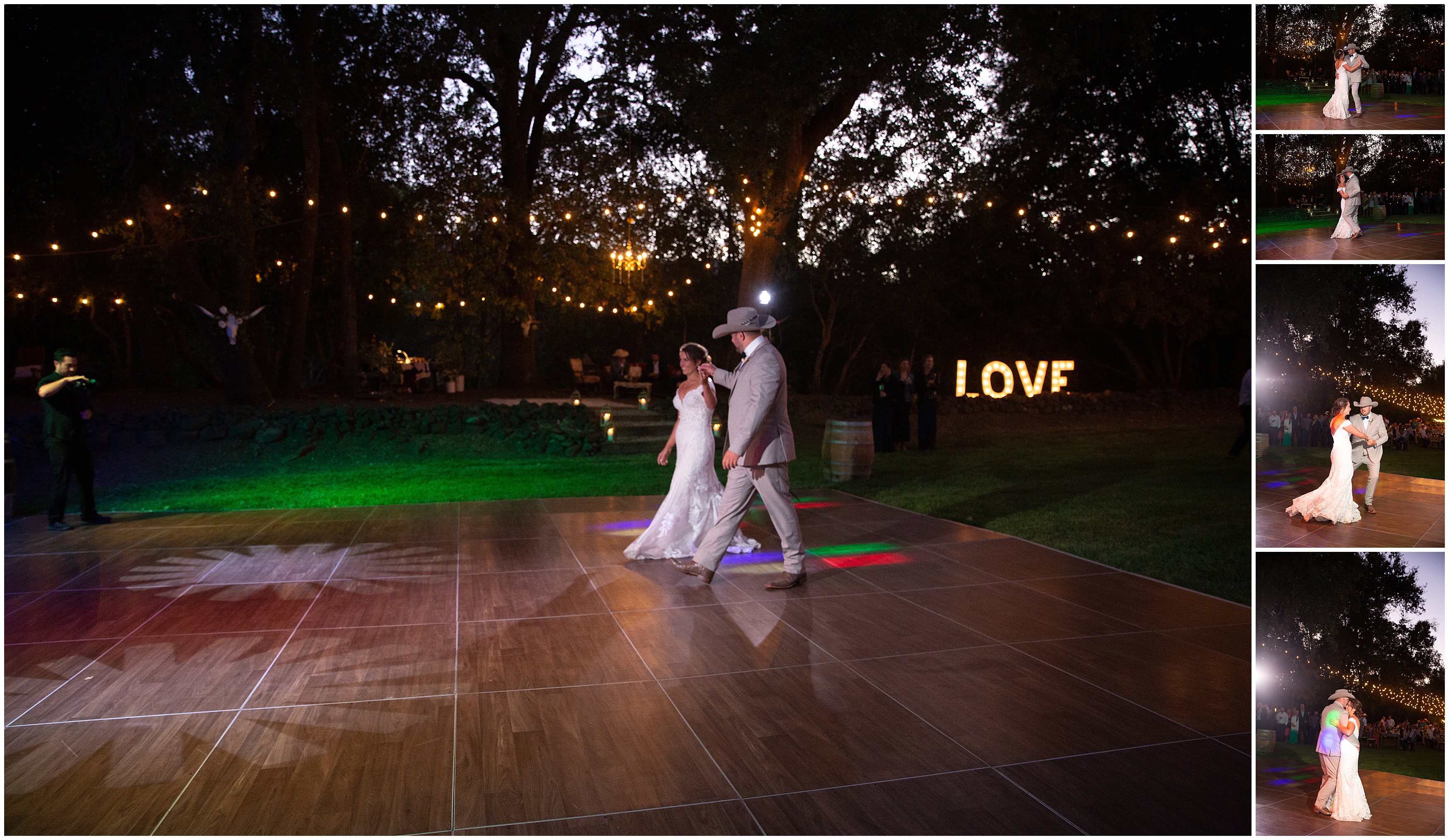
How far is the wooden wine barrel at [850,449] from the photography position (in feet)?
37.6

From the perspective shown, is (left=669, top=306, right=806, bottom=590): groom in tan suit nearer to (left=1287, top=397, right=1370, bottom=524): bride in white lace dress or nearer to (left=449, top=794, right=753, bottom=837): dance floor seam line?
(left=449, top=794, right=753, bottom=837): dance floor seam line

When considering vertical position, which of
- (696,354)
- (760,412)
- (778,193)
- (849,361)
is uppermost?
(778,193)

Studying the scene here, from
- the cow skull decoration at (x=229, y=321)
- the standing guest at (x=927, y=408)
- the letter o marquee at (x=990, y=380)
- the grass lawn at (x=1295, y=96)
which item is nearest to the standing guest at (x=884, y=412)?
the standing guest at (x=927, y=408)

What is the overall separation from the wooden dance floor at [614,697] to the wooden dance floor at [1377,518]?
144 centimetres

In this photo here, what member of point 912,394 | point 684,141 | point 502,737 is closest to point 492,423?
point 912,394

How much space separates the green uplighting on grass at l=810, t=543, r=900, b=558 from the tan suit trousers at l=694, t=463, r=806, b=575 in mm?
1086

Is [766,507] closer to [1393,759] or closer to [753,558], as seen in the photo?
[753,558]

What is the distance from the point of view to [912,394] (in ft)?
50.1

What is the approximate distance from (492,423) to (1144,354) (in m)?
21.1

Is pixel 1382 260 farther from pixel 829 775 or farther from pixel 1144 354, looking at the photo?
pixel 1144 354

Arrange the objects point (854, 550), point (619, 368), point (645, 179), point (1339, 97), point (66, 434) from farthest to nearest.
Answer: point (619, 368), point (645, 179), point (66, 434), point (854, 550), point (1339, 97)

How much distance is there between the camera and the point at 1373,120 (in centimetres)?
213

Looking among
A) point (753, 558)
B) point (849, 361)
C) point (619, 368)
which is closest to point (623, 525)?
point (753, 558)

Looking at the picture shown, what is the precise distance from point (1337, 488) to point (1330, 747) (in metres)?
0.59
